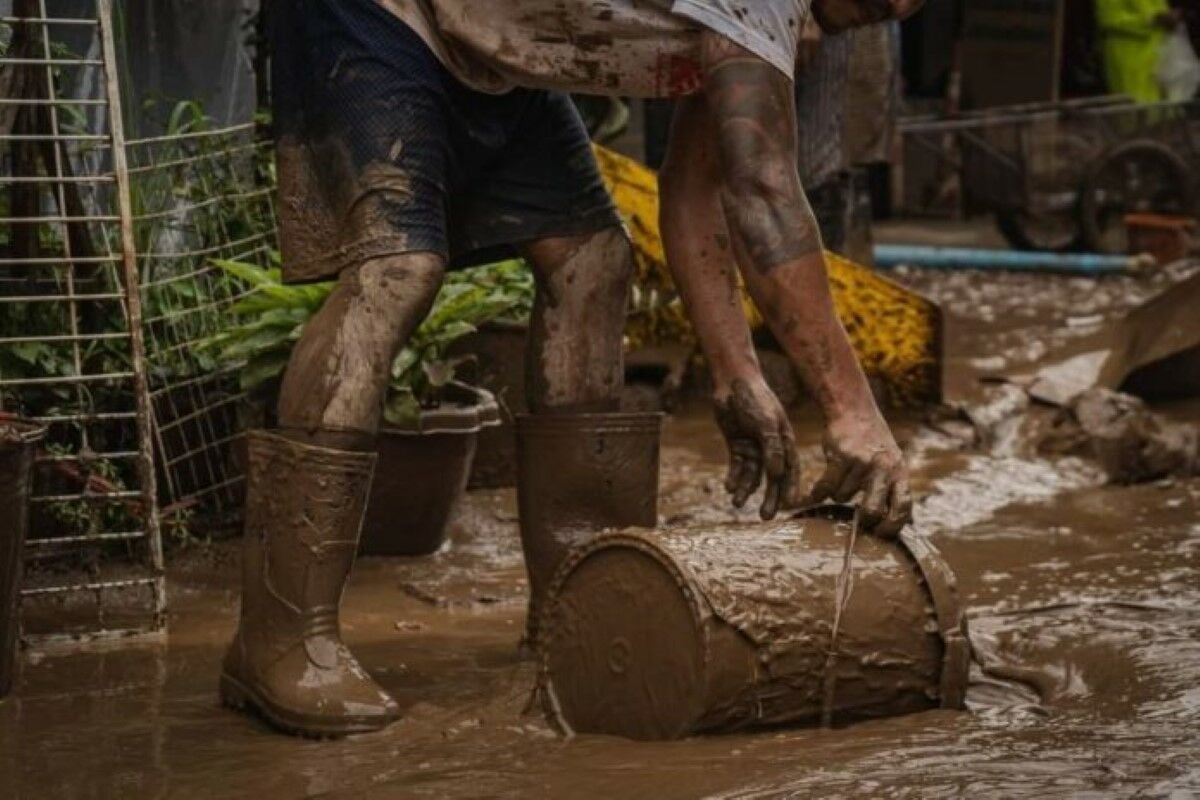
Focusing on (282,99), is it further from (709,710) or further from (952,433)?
(952,433)

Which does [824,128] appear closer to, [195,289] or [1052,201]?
[195,289]

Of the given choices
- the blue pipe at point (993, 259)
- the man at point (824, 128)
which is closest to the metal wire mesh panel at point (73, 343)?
the man at point (824, 128)

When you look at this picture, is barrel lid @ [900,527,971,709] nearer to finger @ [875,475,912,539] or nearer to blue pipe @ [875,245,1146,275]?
finger @ [875,475,912,539]

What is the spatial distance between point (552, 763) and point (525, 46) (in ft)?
4.64

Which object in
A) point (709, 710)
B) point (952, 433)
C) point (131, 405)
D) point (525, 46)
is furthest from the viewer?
point (952, 433)

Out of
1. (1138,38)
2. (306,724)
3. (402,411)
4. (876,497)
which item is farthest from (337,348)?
(1138,38)

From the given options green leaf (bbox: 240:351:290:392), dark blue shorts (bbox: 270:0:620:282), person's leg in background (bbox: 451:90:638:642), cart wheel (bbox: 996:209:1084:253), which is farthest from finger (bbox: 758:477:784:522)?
cart wheel (bbox: 996:209:1084:253)

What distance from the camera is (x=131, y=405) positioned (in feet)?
19.4

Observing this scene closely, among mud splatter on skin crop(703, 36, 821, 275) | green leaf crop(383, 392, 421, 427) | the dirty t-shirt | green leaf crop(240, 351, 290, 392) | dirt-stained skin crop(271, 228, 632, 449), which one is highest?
the dirty t-shirt

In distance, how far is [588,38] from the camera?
14.6ft

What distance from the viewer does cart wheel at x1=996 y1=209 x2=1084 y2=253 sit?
14212 mm

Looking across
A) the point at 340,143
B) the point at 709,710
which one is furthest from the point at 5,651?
the point at 709,710

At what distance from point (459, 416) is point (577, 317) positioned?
1250 mm

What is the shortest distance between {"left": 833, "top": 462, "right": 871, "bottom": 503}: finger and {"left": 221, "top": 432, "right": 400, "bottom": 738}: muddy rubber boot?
91 centimetres
